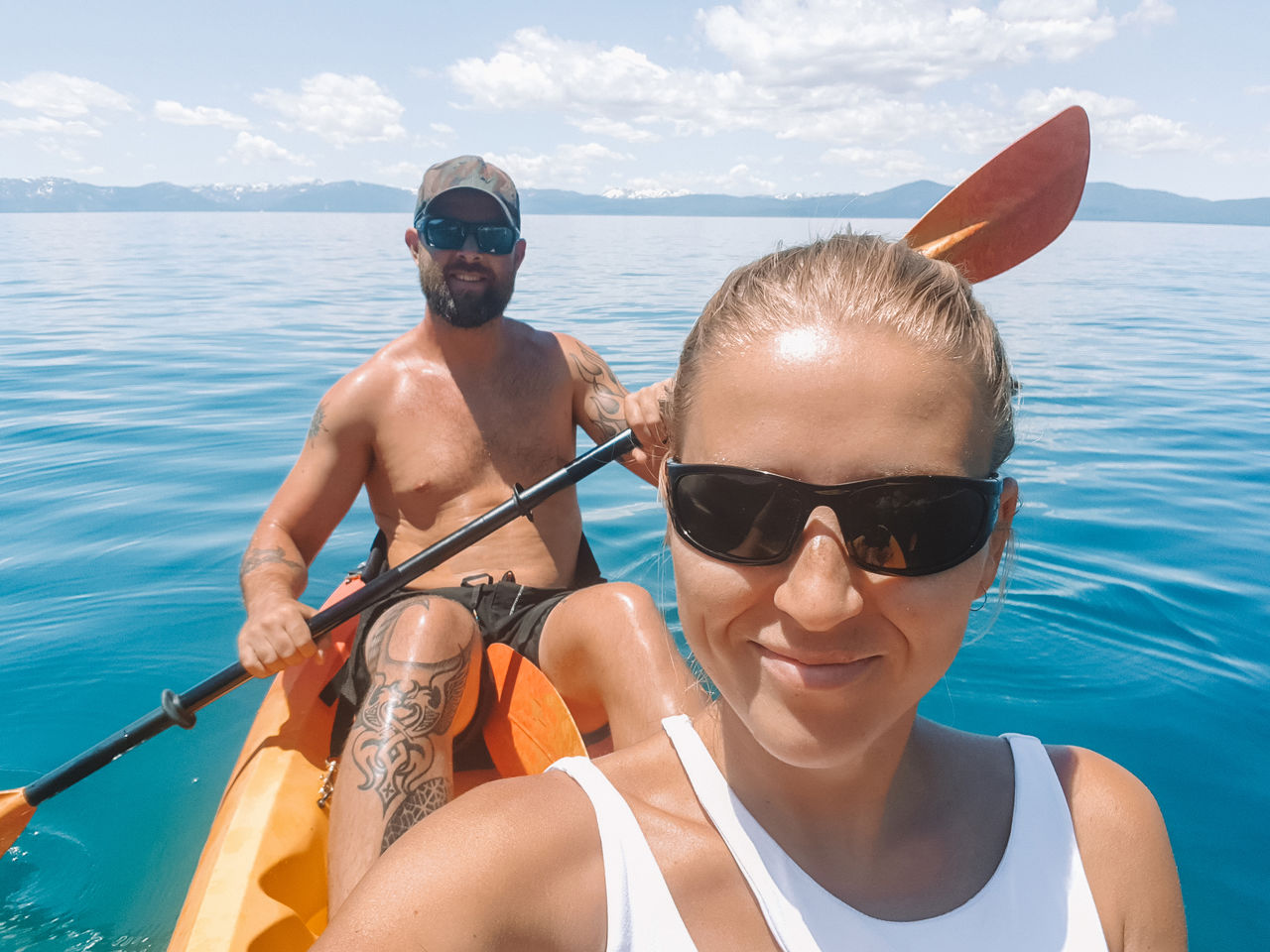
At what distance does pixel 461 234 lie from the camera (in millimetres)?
3725

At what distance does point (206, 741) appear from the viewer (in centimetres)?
395

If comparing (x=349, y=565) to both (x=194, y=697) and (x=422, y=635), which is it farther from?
(x=422, y=635)

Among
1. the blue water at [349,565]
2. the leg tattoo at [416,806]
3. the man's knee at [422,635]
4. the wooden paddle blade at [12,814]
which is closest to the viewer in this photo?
the leg tattoo at [416,806]

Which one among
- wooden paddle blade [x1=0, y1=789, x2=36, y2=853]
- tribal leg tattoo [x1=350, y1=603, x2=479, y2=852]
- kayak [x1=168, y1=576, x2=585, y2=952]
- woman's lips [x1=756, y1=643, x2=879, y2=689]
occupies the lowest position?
wooden paddle blade [x1=0, y1=789, x2=36, y2=853]

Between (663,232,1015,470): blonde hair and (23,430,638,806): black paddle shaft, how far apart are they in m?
1.59

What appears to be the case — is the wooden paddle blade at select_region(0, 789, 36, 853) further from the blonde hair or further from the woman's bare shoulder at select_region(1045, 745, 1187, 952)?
the woman's bare shoulder at select_region(1045, 745, 1187, 952)

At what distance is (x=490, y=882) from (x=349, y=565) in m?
5.21

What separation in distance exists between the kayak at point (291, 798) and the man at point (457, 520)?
0.13 meters

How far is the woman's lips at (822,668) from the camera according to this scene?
112 cm

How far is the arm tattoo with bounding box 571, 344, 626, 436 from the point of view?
394cm

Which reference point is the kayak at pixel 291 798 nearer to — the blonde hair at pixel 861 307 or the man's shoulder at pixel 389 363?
the man's shoulder at pixel 389 363

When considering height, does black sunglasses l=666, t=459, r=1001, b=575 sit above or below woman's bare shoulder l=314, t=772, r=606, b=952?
above

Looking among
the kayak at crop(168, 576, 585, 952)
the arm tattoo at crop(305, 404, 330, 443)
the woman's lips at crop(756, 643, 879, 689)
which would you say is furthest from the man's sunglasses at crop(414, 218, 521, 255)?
the woman's lips at crop(756, 643, 879, 689)

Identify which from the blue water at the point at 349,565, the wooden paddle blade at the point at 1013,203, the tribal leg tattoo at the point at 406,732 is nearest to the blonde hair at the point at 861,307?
the blue water at the point at 349,565
